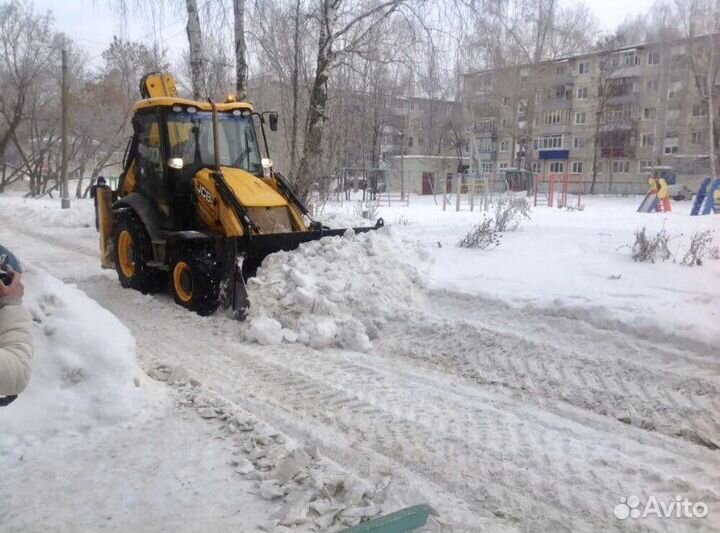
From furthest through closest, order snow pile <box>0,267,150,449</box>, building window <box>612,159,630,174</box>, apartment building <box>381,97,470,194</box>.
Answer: building window <box>612,159,630,174</box> → apartment building <box>381,97,470,194</box> → snow pile <box>0,267,150,449</box>

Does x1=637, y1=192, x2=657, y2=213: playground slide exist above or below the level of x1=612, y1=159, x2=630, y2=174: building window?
below

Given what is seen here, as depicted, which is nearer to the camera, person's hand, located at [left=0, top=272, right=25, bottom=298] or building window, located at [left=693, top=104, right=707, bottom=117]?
person's hand, located at [left=0, top=272, right=25, bottom=298]

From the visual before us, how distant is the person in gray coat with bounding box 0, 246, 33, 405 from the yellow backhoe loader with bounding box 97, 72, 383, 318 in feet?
15.3

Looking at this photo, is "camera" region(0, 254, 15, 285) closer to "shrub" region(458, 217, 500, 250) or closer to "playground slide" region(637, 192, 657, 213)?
"shrub" region(458, 217, 500, 250)

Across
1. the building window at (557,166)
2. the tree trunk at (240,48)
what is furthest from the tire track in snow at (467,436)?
the building window at (557,166)

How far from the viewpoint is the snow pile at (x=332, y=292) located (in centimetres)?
685

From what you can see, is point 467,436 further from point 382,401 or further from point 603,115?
point 603,115

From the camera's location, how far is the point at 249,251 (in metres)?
7.83

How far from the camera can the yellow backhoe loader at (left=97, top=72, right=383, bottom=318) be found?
786 cm

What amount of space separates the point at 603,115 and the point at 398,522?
64423mm

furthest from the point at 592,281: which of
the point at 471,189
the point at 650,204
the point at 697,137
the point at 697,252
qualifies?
the point at 697,137

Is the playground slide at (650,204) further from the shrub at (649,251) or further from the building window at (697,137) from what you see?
the building window at (697,137)

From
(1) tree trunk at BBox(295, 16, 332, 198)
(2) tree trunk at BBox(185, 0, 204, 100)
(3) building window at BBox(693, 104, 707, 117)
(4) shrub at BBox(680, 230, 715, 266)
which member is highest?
(3) building window at BBox(693, 104, 707, 117)

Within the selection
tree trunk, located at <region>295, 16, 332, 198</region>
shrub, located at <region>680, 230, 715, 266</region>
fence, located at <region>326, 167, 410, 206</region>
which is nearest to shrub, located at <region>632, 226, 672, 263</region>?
shrub, located at <region>680, 230, 715, 266</region>
